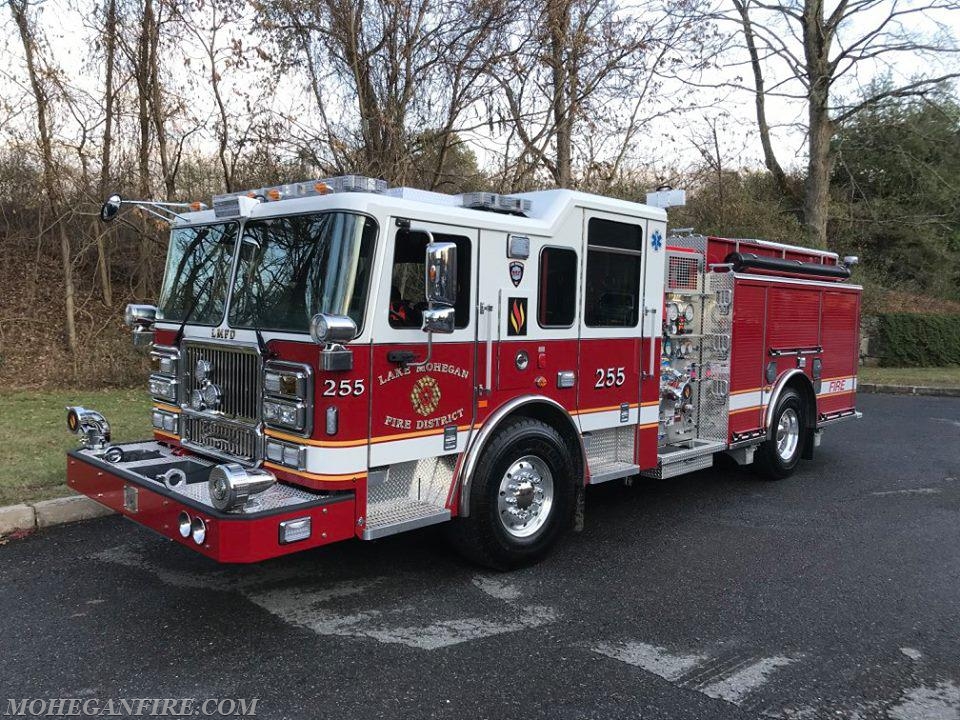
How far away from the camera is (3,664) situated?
366cm

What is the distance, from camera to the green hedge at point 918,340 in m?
19.2

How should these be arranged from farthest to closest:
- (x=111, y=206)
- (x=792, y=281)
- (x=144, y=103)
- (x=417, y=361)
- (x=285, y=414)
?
1. (x=144, y=103)
2. (x=792, y=281)
3. (x=111, y=206)
4. (x=417, y=361)
5. (x=285, y=414)

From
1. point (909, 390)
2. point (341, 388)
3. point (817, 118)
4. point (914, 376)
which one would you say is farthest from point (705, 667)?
point (817, 118)

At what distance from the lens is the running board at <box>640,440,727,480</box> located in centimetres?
614

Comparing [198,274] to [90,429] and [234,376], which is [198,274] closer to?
[234,376]

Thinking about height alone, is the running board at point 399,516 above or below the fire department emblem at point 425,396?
below

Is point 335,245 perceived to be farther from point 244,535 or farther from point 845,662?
point 845,662

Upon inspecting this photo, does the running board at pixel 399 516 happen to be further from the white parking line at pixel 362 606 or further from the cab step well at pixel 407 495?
the white parking line at pixel 362 606

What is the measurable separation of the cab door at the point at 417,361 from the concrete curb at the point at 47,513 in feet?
8.13

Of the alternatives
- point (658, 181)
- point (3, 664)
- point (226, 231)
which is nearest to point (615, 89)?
point (658, 181)

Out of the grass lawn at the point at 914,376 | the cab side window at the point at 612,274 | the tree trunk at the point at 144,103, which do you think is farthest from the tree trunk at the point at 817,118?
the cab side window at the point at 612,274

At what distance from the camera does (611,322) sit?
221 inches

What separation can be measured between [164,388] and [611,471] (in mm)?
3160

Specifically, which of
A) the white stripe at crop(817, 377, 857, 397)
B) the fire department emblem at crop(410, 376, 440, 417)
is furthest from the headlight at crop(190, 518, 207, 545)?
the white stripe at crop(817, 377, 857, 397)
